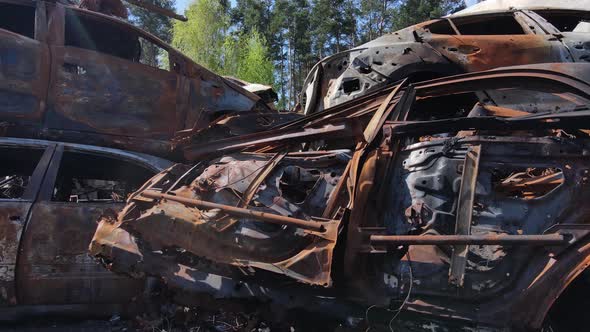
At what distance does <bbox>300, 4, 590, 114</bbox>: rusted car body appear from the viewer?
12.9ft

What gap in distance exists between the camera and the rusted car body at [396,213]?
2.14 meters

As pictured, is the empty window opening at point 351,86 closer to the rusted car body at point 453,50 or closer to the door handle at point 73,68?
the rusted car body at point 453,50

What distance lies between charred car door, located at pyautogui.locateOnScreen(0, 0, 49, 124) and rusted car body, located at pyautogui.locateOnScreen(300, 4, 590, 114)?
2796mm

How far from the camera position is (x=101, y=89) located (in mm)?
5145

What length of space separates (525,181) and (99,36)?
208 inches

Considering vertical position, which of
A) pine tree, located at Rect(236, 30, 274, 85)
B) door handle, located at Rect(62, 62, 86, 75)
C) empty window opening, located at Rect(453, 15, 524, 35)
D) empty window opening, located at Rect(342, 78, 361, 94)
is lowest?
empty window opening, located at Rect(342, 78, 361, 94)

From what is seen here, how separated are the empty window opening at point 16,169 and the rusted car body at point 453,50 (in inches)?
106

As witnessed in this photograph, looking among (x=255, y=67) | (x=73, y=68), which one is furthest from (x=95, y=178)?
(x=255, y=67)

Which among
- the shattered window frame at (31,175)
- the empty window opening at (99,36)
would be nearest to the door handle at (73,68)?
the empty window opening at (99,36)

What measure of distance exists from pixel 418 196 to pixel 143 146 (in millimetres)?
3330

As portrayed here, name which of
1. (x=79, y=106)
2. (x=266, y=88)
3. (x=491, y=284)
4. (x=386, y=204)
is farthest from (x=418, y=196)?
(x=266, y=88)

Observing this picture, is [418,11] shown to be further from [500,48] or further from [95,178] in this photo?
[95,178]

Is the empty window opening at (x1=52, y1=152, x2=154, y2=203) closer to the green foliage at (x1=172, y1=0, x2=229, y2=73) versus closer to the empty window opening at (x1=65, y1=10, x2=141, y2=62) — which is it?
the empty window opening at (x1=65, y1=10, x2=141, y2=62)

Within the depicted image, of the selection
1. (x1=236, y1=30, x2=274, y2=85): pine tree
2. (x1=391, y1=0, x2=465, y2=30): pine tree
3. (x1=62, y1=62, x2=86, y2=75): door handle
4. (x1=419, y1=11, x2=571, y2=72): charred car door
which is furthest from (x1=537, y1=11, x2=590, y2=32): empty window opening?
(x1=391, y1=0, x2=465, y2=30): pine tree
